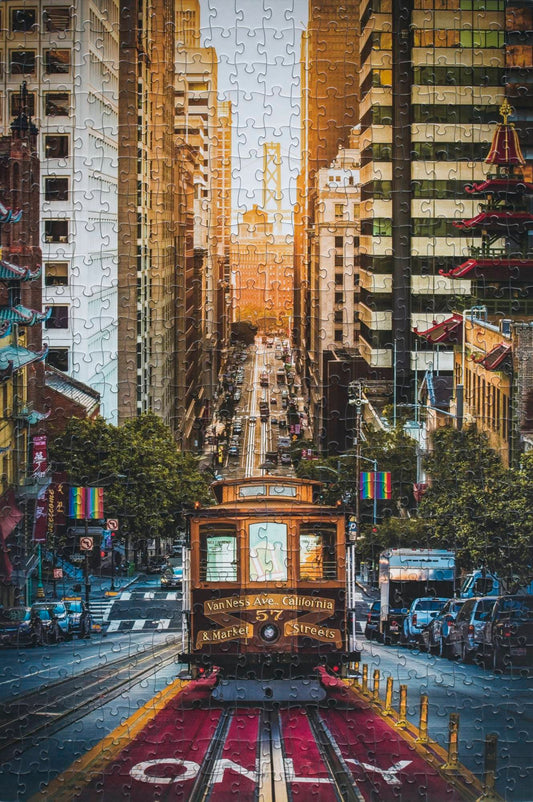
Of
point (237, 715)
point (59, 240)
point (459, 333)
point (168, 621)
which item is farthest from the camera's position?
point (459, 333)

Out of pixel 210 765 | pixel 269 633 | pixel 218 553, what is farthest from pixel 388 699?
pixel 210 765

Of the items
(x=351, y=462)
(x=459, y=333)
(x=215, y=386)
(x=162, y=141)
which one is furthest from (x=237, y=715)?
(x=162, y=141)

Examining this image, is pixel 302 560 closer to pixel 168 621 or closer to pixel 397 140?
pixel 168 621

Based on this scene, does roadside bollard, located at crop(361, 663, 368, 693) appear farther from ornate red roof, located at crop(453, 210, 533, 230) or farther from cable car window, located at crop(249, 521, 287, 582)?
ornate red roof, located at crop(453, 210, 533, 230)

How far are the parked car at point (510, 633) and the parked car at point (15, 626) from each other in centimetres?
489

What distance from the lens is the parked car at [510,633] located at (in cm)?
1421

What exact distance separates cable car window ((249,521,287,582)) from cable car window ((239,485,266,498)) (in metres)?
0.51

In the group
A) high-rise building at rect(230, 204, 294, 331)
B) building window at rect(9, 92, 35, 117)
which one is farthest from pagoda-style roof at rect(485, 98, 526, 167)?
building window at rect(9, 92, 35, 117)

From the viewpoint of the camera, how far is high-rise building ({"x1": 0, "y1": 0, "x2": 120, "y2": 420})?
27.6 meters

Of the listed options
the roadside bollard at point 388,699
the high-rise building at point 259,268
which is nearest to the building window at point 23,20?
the high-rise building at point 259,268

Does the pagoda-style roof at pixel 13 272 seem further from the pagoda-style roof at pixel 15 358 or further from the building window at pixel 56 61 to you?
the building window at pixel 56 61

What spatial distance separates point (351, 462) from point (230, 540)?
22.4ft

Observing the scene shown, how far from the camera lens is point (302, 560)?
43.2 ft

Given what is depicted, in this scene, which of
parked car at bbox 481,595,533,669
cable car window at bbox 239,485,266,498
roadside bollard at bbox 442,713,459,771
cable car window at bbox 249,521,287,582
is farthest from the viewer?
parked car at bbox 481,595,533,669
